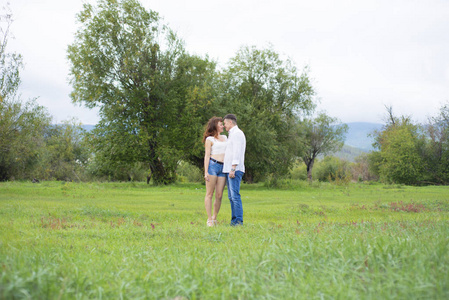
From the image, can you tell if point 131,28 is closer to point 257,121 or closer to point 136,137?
point 136,137

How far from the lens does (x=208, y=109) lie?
34.1m

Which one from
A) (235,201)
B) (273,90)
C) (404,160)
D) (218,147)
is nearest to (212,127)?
(218,147)

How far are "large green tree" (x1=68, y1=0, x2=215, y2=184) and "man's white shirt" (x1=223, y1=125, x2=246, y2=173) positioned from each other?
22.8m

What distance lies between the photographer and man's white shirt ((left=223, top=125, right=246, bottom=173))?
884cm

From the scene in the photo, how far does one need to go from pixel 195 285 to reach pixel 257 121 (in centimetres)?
3352

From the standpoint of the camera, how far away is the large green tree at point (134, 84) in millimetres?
30859

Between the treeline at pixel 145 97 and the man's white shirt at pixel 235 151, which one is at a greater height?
the treeline at pixel 145 97

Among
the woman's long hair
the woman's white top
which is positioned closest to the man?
the woman's white top

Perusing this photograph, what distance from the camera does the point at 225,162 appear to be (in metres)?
9.10

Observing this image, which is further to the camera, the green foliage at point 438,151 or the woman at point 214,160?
the green foliage at point 438,151

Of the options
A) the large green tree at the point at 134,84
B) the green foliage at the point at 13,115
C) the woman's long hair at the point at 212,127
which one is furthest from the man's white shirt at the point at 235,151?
the large green tree at the point at 134,84

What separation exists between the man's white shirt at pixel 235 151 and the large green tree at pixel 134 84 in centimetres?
2278

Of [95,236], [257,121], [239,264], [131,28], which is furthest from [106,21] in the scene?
[239,264]

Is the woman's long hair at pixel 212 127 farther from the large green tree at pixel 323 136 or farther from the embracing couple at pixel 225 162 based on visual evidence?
the large green tree at pixel 323 136
